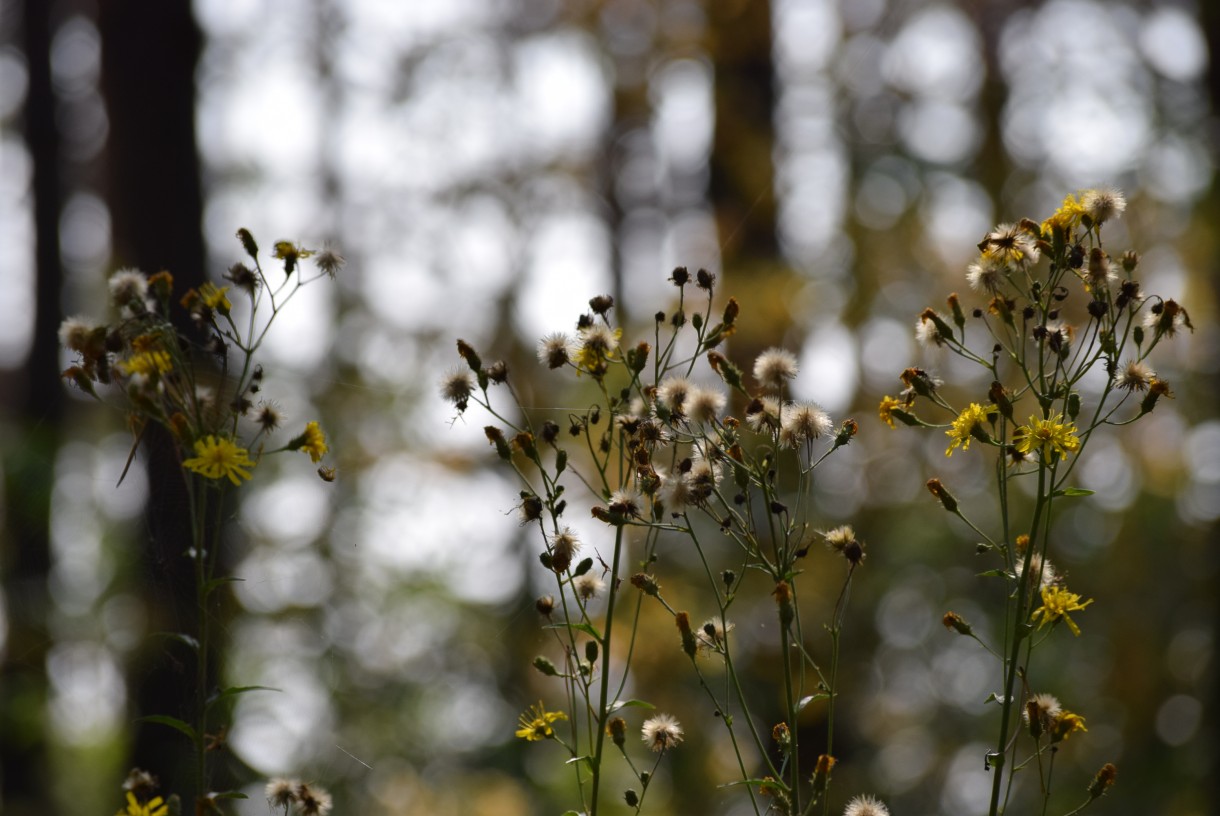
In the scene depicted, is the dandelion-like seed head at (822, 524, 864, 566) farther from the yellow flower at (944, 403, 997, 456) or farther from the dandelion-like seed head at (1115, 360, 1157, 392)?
the dandelion-like seed head at (1115, 360, 1157, 392)

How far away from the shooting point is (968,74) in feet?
22.7

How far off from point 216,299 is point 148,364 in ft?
0.43

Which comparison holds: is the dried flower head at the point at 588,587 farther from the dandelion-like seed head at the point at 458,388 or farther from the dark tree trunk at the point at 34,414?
the dark tree trunk at the point at 34,414

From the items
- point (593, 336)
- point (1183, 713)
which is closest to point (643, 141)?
point (1183, 713)

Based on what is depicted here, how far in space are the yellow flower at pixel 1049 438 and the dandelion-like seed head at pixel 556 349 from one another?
0.58 metres

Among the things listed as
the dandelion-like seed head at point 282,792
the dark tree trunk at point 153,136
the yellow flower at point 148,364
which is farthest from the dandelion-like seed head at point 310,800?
the dark tree trunk at point 153,136

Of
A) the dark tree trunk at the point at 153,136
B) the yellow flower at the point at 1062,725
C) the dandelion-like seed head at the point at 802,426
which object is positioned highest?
the dark tree trunk at the point at 153,136

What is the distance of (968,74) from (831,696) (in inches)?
261

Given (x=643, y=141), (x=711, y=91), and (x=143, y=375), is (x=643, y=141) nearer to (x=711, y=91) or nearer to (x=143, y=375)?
(x=711, y=91)

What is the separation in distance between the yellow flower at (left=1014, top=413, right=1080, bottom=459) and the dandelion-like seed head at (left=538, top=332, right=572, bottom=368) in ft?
1.90

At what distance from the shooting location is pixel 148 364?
3.93 feet

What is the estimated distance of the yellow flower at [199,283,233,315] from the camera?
4.21 feet

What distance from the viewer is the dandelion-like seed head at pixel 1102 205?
1.31 meters

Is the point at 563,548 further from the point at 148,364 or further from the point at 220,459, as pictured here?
the point at 148,364
